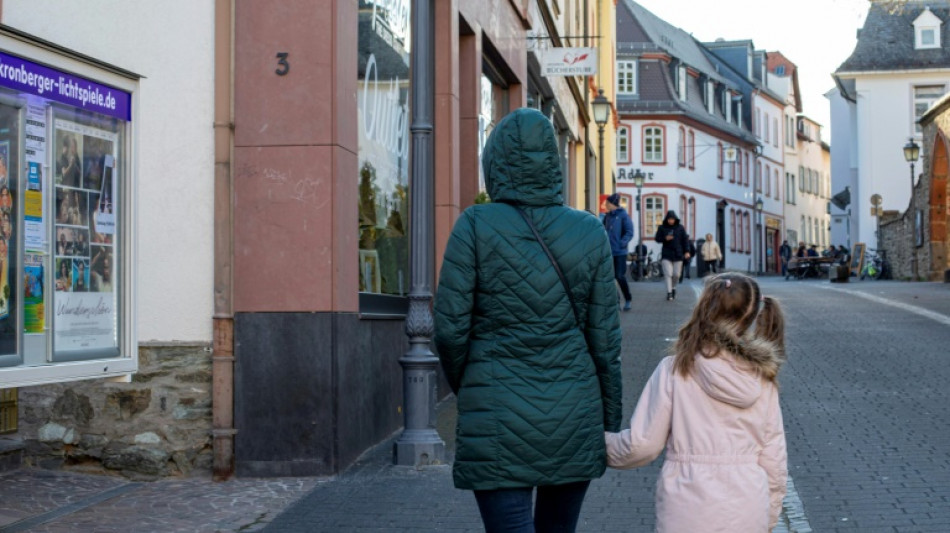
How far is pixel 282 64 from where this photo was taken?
841 centimetres

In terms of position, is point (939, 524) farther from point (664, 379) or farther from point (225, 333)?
point (225, 333)

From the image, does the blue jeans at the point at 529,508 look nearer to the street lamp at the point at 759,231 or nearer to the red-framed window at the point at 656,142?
the red-framed window at the point at 656,142

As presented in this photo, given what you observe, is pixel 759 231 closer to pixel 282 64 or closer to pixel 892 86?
pixel 892 86

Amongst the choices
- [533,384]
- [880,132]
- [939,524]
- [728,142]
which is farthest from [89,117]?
[728,142]

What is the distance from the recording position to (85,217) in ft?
21.7

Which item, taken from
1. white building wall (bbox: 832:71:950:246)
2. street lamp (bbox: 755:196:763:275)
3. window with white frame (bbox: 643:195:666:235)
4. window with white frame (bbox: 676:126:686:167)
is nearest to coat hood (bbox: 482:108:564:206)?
white building wall (bbox: 832:71:950:246)

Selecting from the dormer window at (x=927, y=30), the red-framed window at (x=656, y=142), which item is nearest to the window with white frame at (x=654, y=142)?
the red-framed window at (x=656, y=142)

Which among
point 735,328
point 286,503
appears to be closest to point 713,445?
point 735,328

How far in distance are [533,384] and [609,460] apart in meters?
0.38

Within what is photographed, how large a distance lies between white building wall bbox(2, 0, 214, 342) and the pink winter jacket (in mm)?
4849

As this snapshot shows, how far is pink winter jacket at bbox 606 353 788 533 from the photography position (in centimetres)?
404

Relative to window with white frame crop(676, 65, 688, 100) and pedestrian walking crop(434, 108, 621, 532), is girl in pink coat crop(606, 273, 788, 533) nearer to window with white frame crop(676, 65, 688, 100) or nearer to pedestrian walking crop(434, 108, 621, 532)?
pedestrian walking crop(434, 108, 621, 532)

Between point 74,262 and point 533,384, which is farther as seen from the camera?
point 74,262

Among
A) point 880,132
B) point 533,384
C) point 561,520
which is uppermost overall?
point 880,132
